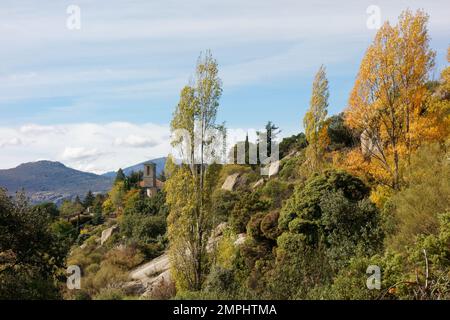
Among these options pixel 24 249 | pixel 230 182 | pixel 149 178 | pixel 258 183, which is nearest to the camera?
pixel 24 249

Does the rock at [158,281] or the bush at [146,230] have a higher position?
the bush at [146,230]

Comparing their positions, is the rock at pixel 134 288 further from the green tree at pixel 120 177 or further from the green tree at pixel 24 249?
the green tree at pixel 120 177

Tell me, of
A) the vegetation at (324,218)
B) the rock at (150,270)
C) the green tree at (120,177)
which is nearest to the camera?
the vegetation at (324,218)

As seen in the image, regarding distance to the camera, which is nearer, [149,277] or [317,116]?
[149,277]

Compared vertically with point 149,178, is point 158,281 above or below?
below

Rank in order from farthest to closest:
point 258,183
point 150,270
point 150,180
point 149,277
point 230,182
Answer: point 150,180
point 230,182
point 258,183
point 150,270
point 149,277

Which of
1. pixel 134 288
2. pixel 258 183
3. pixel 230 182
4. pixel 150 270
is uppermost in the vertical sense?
pixel 230 182

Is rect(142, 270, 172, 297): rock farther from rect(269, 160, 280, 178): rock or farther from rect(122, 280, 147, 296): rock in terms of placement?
rect(269, 160, 280, 178): rock

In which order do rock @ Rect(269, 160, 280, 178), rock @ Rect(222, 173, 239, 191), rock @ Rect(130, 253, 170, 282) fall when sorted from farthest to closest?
rock @ Rect(269, 160, 280, 178), rock @ Rect(222, 173, 239, 191), rock @ Rect(130, 253, 170, 282)

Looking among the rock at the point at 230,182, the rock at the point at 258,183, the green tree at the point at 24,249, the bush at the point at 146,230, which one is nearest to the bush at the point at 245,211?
the bush at the point at 146,230

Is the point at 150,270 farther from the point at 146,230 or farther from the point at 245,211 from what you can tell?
the point at 146,230

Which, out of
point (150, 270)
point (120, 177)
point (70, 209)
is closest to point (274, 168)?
point (150, 270)

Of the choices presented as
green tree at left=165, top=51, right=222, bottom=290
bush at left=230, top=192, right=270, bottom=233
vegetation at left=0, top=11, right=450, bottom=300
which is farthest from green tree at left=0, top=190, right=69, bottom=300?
bush at left=230, top=192, right=270, bottom=233

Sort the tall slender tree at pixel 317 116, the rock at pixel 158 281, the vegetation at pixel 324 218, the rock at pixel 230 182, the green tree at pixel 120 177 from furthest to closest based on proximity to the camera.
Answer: the green tree at pixel 120 177 → the rock at pixel 230 182 → the tall slender tree at pixel 317 116 → the rock at pixel 158 281 → the vegetation at pixel 324 218
